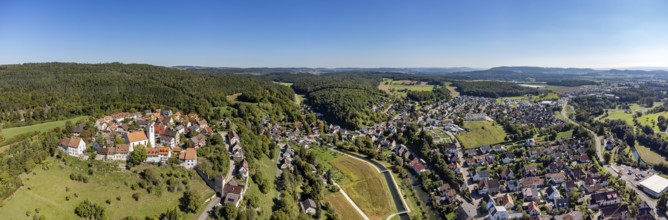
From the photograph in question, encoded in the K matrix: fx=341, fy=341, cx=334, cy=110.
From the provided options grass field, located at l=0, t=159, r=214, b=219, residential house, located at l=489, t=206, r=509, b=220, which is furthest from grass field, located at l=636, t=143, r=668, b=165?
grass field, located at l=0, t=159, r=214, b=219

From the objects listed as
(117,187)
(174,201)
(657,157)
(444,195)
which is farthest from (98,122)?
(657,157)

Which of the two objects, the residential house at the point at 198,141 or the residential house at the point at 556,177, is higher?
the residential house at the point at 198,141

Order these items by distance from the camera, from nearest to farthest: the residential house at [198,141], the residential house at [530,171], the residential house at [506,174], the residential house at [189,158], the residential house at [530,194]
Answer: the residential house at [189,158], the residential house at [530,194], the residential house at [198,141], the residential house at [506,174], the residential house at [530,171]

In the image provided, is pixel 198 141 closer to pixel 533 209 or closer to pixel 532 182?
pixel 533 209

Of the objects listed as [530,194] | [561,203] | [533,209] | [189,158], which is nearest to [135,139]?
[189,158]

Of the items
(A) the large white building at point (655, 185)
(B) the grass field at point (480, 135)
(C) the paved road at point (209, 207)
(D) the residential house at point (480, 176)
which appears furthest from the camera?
(B) the grass field at point (480, 135)

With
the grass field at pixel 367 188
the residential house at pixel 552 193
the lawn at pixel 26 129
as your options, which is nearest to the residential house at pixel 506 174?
the residential house at pixel 552 193

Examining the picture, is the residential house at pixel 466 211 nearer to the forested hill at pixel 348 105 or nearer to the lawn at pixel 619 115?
the forested hill at pixel 348 105
